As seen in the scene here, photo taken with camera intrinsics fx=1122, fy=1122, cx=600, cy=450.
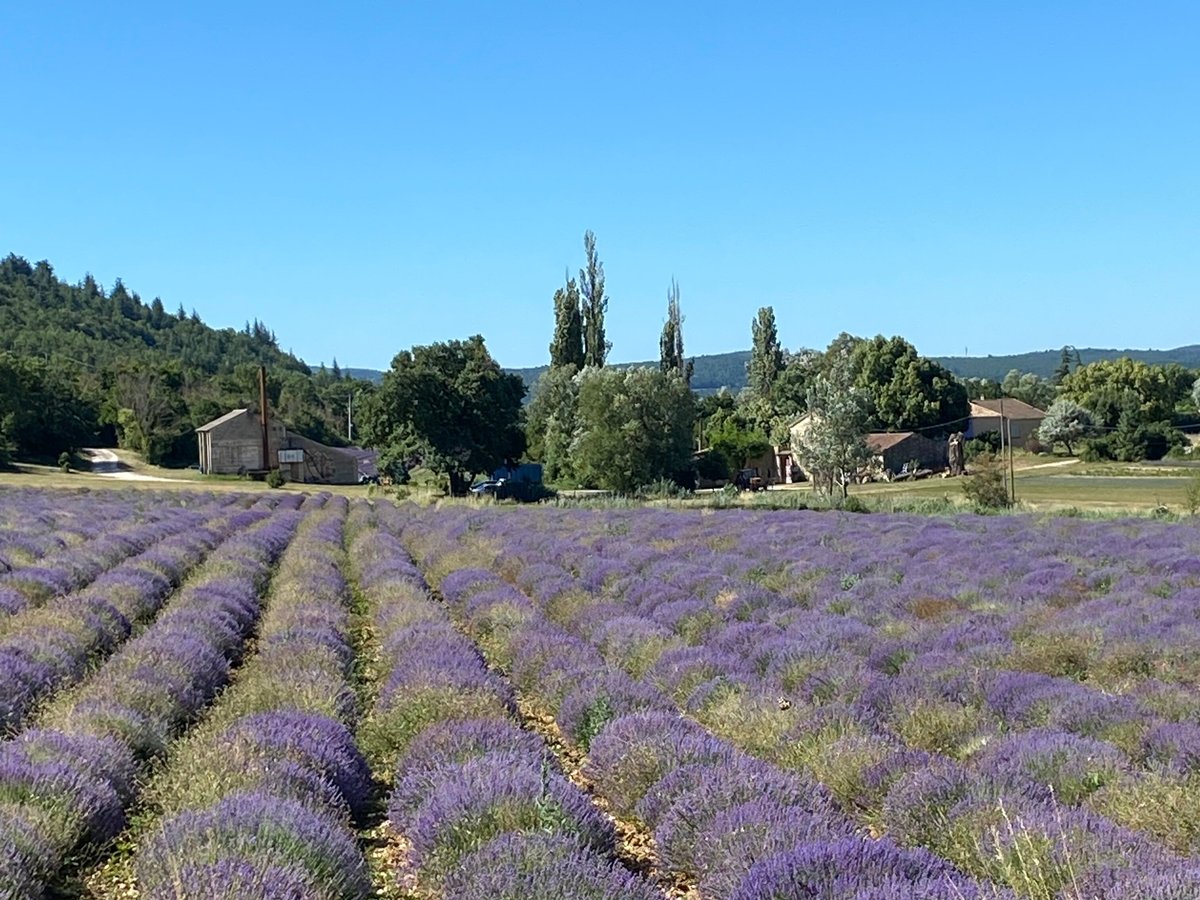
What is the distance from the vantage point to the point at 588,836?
517 centimetres

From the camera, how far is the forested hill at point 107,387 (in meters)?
72.1

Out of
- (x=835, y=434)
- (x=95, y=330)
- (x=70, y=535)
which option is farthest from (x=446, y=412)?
(x=95, y=330)

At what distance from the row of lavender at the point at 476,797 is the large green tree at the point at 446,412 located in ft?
137

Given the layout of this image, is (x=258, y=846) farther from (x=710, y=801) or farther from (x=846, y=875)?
(x=846, y=875)

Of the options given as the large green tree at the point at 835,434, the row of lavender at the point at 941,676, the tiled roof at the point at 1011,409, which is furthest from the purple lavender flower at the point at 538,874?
the tiled roof at the point at 1011,409

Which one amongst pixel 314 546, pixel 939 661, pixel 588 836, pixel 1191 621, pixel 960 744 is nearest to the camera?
pixel 588 836

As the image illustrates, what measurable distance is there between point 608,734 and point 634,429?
131ft

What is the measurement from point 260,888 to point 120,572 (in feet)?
38.9

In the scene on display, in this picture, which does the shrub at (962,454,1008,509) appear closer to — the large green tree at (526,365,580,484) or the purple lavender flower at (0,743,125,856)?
the large green tree at (526,365,580,484)

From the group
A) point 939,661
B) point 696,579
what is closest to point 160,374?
point 696,579

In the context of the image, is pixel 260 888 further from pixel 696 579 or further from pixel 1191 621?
pixel 696 579

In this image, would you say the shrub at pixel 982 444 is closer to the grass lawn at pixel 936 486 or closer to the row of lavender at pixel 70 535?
the grass lawn at pixel 936 486

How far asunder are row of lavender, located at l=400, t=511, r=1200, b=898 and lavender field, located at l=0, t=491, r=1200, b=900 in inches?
1.2

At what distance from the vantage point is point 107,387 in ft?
292
